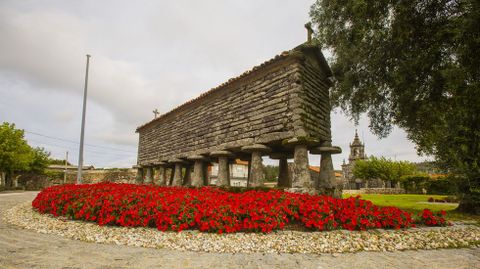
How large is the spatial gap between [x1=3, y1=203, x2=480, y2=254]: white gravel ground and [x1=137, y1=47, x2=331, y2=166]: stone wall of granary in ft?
12.7

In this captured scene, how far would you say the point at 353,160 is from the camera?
4797 centimetres

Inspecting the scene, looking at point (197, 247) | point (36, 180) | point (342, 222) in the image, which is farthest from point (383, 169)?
point (36, 180)

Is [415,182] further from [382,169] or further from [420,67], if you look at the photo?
[420,67]

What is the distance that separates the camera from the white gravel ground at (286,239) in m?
4.28

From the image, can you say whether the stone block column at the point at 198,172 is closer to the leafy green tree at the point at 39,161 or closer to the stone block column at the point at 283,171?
the stone block column at the point at 283,171

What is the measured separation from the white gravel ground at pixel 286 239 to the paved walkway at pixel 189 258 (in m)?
0.24

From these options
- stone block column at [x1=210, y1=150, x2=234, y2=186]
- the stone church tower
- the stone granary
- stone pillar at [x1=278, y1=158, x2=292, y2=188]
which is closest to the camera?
the stone granary

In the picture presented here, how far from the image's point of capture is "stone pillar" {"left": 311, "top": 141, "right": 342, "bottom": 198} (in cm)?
899

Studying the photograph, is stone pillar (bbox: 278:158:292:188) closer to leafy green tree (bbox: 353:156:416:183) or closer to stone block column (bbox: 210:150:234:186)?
stone block column (bbox: 210:150:234:186)

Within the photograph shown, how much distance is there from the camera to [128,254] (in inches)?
153

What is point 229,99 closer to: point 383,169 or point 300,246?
point 300,246

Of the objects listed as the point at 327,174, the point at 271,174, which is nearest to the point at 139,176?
the point at 327,174

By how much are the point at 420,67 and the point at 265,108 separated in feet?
18.5

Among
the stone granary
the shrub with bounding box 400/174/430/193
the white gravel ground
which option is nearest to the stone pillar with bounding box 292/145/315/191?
the stone granary
